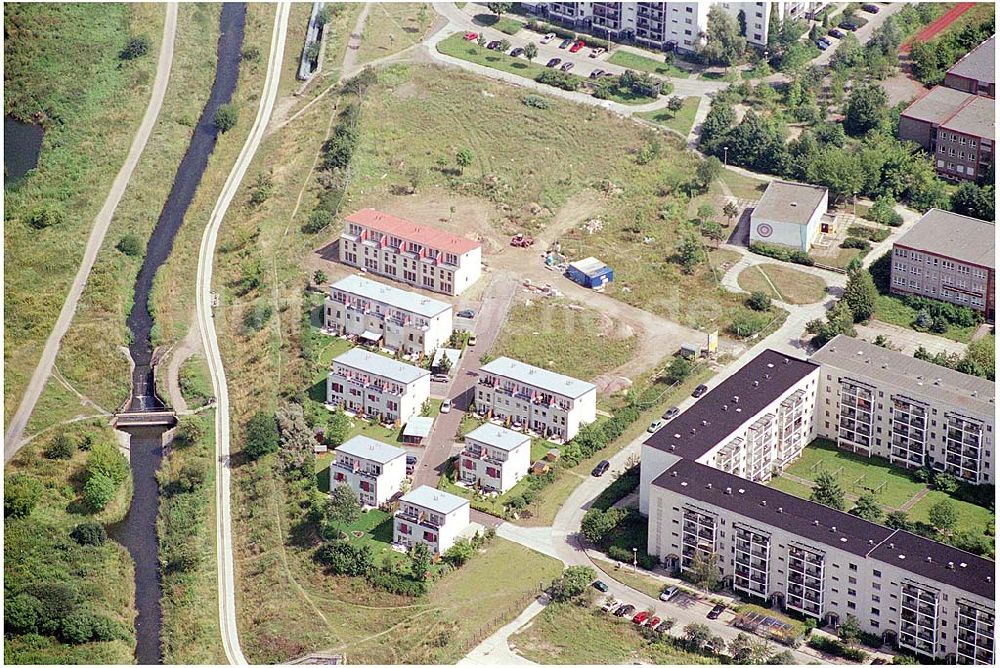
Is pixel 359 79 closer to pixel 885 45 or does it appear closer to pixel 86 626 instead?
pixel 885 45

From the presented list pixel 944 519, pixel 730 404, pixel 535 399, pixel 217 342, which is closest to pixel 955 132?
pixel 730 404

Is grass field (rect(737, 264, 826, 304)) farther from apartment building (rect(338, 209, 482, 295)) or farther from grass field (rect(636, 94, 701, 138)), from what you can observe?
grass field (rect(636, 94, 701, 138))

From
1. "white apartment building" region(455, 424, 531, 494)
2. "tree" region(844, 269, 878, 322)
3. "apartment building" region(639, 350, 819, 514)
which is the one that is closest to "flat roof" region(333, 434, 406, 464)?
"white apartment building" region(455, 424, 531, 494)

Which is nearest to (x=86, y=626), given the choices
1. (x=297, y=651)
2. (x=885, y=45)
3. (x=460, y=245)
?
(x=297, y=651)

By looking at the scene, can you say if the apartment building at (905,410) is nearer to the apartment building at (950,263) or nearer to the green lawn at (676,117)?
the apartment building at (950,263)

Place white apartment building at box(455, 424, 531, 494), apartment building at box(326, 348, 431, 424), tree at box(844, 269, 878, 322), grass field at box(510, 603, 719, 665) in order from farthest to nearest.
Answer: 1. tree at box(844, 269, 878, 322)
2. apartment building at box(326, 348, 431, 424)
3. white apartment building at box(455, 424, 531, 494)
4. grass field at box(510, 603, 719, 665)

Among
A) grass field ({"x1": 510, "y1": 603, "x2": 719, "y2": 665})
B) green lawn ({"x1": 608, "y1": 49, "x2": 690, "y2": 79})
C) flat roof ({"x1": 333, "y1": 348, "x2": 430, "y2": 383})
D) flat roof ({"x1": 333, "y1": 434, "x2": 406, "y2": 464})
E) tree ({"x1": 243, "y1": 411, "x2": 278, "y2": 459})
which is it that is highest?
green lawn ({"x1": 608, "y1": 49, "x2": 690, "y2": 79})

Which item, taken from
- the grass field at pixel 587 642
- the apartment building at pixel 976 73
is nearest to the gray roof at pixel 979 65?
the apartment building at pixel 976 73
